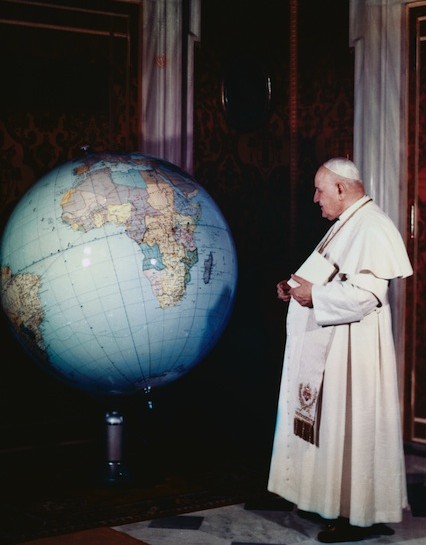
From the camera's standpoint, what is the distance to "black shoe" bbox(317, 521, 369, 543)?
3.58m

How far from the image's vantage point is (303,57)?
551cm

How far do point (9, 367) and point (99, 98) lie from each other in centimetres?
161

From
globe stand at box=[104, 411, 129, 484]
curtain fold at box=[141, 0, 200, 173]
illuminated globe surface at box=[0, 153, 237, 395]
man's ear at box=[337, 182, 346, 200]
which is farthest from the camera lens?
curtain fold at box=[141, 0, 200, 173]

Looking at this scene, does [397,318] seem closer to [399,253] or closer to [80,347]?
[399,253]

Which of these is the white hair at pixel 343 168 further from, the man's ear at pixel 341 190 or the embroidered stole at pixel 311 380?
the embroidered stole at pixel 311 380

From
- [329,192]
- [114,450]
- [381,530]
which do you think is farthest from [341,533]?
[329,192]

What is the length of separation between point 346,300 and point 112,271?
949mm

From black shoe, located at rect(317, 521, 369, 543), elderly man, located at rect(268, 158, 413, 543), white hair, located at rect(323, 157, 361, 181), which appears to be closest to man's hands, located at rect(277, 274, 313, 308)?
elderly man, located at rect(268, 158, 413, 543)

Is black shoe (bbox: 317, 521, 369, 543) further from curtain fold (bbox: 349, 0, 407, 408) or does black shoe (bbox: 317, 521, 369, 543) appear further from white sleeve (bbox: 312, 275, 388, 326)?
curtain fold (bbox: 349, 0, 407, 408)

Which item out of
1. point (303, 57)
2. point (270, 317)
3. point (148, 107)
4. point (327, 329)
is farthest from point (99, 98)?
point (327, 329)

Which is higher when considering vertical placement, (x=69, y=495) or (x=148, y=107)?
(x=148, y=107)

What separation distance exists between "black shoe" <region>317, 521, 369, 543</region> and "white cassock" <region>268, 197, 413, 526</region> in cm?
5

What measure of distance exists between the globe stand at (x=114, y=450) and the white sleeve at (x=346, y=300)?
3.91 feet

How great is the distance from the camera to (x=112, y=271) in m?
3.48
